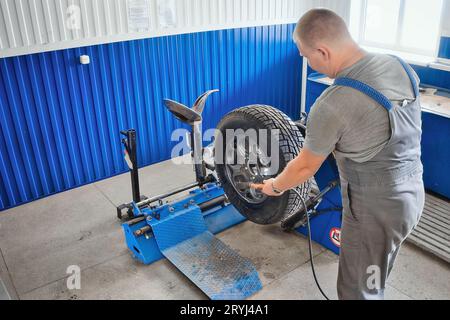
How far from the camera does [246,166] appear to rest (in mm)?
3010

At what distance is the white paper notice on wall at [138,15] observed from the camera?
4.01 metres

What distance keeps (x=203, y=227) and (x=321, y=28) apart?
77.4 inches

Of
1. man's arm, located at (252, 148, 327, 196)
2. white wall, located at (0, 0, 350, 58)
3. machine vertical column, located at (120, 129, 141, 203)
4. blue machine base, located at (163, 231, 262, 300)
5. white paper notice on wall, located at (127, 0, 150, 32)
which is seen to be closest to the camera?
man's arm, located at (252, 148, 327, 196)

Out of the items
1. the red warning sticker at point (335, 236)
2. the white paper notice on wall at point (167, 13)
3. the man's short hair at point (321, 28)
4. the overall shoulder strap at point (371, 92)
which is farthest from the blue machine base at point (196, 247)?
the white paper notice on wall at point (167, 13)

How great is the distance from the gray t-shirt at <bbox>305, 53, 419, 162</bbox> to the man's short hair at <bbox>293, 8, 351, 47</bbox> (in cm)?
16

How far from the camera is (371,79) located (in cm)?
184

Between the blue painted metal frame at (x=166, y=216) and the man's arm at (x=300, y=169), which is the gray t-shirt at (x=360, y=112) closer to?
the man's arm at (x=300, y=169)

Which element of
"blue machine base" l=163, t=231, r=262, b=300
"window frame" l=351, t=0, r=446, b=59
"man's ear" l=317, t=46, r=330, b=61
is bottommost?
"blue machine base" l=163, t=231, r=262, b=300

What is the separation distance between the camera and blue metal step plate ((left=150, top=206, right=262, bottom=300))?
2.83 meters

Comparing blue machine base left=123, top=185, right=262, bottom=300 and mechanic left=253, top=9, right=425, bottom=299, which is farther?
blue machine base left=123, top=185, right=262, bottom=300

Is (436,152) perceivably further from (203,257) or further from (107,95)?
(107,95)

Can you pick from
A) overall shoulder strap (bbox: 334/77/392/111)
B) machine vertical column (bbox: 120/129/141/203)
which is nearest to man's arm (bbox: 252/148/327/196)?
overall shoulder strap (bbox: 334/77/392/111)

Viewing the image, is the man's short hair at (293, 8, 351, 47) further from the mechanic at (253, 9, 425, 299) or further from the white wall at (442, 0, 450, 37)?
the white wall at (442, 0, 450, 37)

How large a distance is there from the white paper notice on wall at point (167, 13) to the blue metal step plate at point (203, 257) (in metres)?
2.02
